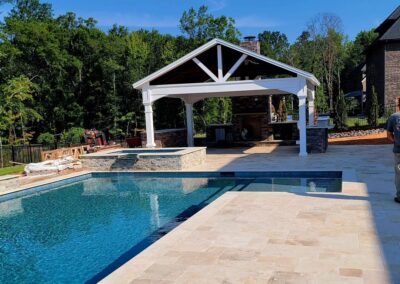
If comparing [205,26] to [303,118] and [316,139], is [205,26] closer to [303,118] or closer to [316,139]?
[316,139]

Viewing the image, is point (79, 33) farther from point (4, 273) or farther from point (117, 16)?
point (4, 273)

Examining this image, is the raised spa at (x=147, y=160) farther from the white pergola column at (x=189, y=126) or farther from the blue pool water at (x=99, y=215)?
the white pergola column at (x=189, y=126)

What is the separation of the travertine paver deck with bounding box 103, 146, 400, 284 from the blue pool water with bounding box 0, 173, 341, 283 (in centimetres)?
93

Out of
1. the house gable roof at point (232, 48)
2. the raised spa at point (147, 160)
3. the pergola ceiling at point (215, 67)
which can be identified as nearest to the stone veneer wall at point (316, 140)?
the house gable roof at point (232, 48)

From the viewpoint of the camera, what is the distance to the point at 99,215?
8.04m

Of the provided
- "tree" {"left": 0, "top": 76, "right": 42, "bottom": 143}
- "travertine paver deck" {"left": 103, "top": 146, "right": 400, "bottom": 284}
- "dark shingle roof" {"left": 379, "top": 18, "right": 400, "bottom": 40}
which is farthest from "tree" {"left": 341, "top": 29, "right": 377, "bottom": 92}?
"travertine paver deck" {"left": 103, "top": 146, "right": 400, "bottom": 284}

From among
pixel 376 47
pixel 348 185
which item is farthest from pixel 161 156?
pixel 376 47

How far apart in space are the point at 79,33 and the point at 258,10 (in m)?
14.8

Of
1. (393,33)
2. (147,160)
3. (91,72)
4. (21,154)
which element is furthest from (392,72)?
(21,154)

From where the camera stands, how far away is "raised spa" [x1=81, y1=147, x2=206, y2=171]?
1235 centimetres

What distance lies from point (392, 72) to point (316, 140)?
15621 mm

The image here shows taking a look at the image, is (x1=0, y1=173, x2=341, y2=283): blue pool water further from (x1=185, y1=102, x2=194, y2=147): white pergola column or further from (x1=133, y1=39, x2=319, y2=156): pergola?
(x1=185, y1=102, x2=194, y2=147): white pergola column

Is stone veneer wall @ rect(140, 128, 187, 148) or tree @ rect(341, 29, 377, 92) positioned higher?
tree @ rect(341, 29, 377, 92)

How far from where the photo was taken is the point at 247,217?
6078 millimetres
